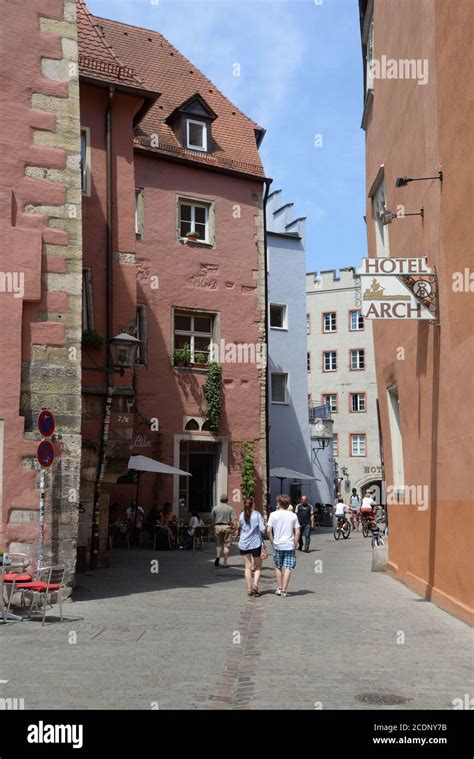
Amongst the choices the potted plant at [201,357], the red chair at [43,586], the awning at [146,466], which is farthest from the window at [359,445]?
the red chair at [43,586]

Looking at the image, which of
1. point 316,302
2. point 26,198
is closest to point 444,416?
point 26,198

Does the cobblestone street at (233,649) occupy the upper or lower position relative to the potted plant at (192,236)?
lower

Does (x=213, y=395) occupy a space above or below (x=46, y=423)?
above

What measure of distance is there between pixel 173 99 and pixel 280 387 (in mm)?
11657

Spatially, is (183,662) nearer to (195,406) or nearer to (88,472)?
(88,472)

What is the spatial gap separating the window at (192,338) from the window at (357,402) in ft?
101

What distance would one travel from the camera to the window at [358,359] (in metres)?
57.7

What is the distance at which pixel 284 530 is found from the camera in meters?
14.1

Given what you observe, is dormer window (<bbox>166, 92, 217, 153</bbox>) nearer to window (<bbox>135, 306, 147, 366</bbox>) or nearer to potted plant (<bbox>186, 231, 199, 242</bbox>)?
potted plant (<bbox>186, 231, 199, 242</bbox>)

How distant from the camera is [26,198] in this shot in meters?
13.1

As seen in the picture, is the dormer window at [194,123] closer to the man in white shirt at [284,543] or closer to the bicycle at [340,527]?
the bicycle at [340,527]

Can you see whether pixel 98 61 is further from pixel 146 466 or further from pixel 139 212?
pixel 146 466

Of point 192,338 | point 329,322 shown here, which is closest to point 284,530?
point 192,338

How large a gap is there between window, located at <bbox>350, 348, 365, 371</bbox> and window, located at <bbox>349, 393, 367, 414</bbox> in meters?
1.70
